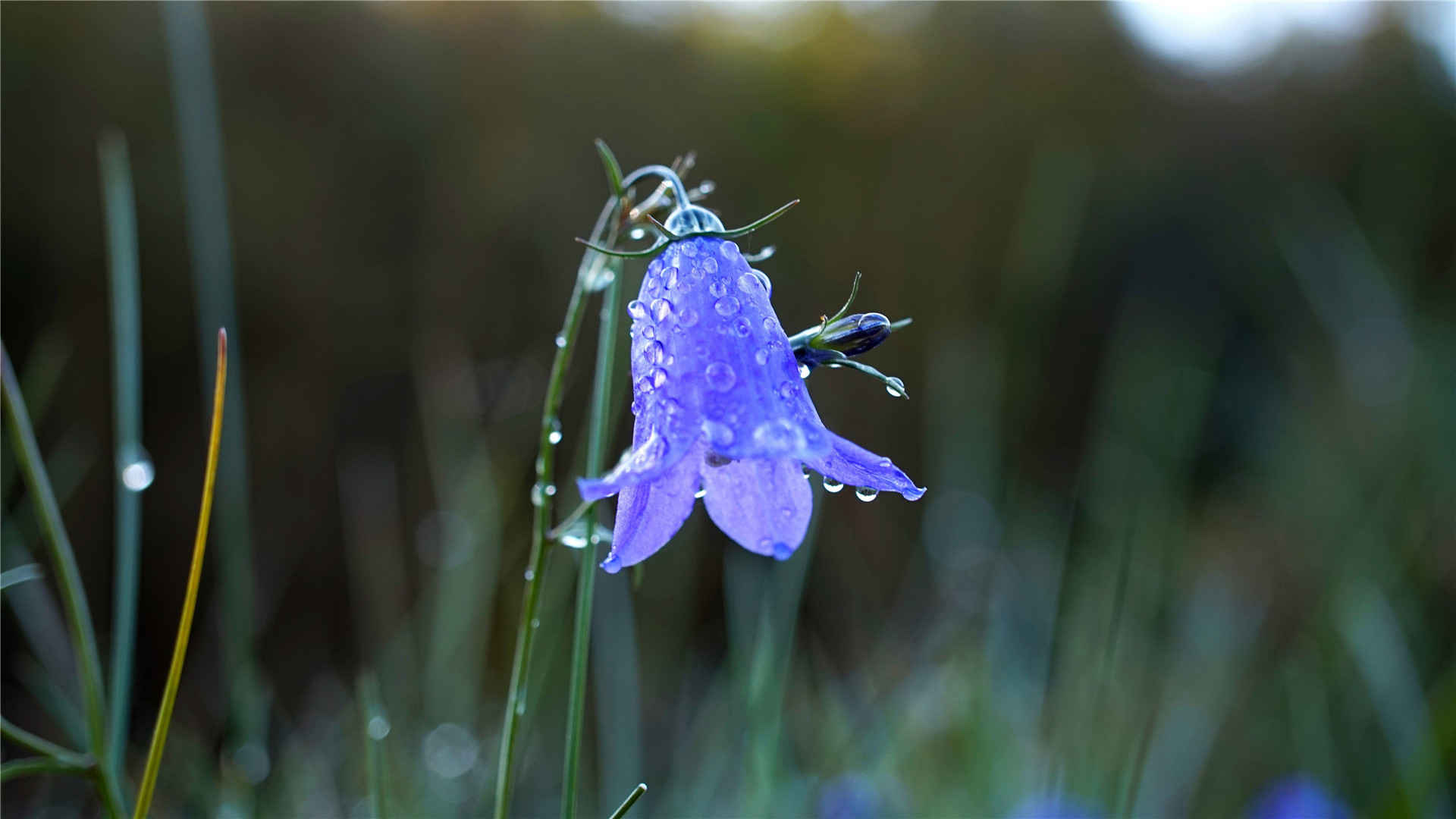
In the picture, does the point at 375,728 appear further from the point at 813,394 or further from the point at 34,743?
the point at 813,394

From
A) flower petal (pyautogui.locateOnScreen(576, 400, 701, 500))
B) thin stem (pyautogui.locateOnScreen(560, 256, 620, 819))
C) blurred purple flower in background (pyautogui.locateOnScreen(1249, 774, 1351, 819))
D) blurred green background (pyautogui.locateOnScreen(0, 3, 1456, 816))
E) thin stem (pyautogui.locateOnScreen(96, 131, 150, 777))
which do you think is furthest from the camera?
blurred purple flower in background (pyautogui.locateOnScreen(1249, 774, 1351, 819))

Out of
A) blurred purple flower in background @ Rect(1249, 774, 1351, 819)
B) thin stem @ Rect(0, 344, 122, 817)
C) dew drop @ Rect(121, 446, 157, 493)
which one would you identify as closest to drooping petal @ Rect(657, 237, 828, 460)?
thin stem @ Rect(0, 344, 122, 817)

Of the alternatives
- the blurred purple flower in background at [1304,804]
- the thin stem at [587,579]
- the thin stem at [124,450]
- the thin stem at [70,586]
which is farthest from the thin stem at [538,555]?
the blurred purple flower in background at [1304,804]

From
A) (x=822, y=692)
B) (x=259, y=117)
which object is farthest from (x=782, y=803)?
(x=259, y=117)

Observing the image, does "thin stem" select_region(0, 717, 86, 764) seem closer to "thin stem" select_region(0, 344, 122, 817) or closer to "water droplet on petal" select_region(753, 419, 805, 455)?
"thin stem" select_region(0, 344, 122, 817)

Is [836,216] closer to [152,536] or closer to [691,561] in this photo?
[691,561]
